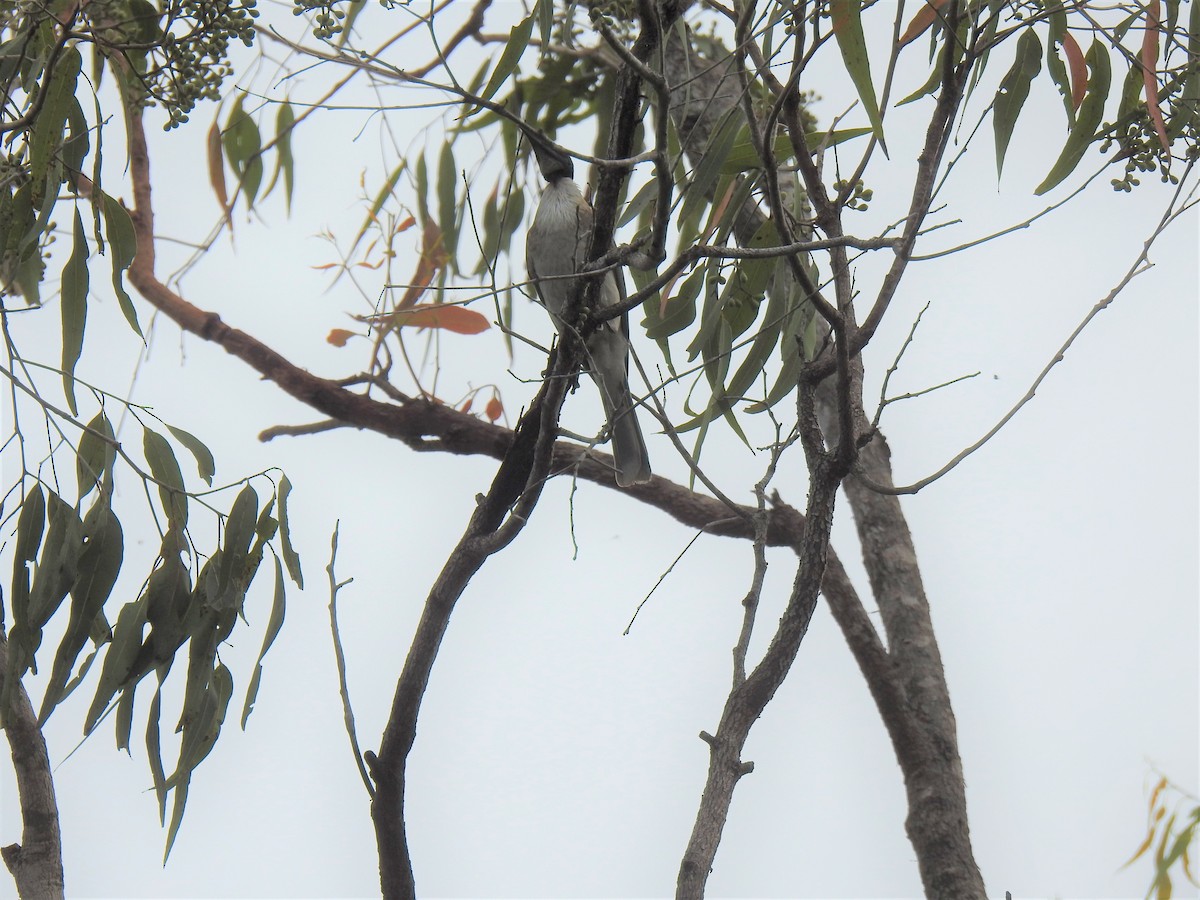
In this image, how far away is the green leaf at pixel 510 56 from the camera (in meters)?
1.73

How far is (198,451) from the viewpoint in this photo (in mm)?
2248

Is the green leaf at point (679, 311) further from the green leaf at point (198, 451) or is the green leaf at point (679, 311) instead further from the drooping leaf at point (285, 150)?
the drooping leaf at point (285, 150)

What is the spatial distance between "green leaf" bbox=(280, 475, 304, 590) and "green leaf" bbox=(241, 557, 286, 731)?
2 cm

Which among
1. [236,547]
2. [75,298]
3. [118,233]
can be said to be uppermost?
[118,233]

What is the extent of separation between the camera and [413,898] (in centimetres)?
212

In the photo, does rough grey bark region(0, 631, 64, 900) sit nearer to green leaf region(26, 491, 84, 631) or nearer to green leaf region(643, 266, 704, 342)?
green leaf region(26, 491, 84, 631)

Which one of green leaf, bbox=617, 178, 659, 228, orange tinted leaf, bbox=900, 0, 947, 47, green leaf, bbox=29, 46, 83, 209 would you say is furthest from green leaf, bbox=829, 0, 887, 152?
green leaf, bbox=29, 46, 83, 209

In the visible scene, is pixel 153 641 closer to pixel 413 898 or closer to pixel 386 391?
pixel 413 898

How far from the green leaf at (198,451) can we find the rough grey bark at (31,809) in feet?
1.49

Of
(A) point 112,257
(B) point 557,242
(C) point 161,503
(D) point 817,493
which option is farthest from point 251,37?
(B) point 557,242

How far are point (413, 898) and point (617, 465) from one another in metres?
1.33

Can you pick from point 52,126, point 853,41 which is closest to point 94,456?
point 52,126

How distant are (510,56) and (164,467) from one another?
102 centimetres

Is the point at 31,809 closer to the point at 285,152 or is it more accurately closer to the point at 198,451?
the point at 198,451
